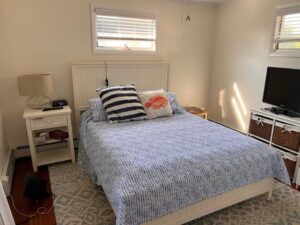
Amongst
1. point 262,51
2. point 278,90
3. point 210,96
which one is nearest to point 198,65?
point 210,96

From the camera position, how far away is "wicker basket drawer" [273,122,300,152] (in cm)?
237

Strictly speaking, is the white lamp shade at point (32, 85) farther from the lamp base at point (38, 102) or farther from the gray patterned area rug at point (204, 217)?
the gray patterned area rug at point (204, 217)

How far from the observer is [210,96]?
4.17 m

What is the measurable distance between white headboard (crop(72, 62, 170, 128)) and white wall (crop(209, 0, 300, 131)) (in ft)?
3.50

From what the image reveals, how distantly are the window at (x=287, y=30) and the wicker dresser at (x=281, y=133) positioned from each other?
93 cm

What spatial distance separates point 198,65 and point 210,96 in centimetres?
67

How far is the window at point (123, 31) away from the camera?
3.04 meters

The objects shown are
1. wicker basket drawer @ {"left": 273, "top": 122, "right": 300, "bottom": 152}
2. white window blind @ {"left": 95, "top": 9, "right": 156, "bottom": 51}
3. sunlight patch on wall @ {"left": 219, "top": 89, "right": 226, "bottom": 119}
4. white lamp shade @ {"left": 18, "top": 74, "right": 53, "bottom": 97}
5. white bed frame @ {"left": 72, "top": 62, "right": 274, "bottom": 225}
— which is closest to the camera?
white bed frame @ {"left": 72, "top": 62, "right": 274, "bottom": 225}

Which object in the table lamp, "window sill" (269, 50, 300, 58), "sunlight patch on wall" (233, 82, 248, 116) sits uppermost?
"window sill" (269, 50, 300, 58)

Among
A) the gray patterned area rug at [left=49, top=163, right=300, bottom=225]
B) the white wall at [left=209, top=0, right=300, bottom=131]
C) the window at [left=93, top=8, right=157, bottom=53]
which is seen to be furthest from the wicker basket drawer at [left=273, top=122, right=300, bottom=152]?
the window at [left=93, top=8, right=157, bottom=53]

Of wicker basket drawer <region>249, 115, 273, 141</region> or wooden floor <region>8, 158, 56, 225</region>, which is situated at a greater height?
wicker basket drawer <region>249, 115, 273, 141</region>

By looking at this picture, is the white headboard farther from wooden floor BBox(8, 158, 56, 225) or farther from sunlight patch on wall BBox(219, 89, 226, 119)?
sunlight patch on wall BBox(219, 89, 226, 119)

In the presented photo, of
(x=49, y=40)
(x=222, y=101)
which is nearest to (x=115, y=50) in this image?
(x=49, y=40)

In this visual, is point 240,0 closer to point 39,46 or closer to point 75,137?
point 39,46
